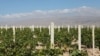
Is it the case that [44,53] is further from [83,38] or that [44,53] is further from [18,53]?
[83,38]

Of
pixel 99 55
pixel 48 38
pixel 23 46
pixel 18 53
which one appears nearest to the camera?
pixel 18 53

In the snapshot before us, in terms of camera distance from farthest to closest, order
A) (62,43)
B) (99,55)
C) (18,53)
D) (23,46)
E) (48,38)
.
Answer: (48,38) → (62,43) → (99,55) → (23,46) → (18,53)

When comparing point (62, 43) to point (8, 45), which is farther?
point (62, 43)

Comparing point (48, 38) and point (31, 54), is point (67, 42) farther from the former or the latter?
point (31, 54)

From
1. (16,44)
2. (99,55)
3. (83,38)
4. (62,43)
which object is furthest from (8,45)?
(83,38)

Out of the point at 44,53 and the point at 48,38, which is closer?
the point at 44,53

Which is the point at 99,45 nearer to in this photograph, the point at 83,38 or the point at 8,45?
the point at 83,38

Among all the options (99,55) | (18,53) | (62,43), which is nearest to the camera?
(18,53)

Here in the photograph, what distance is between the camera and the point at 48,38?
20.7m

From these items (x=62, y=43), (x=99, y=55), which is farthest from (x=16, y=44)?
(x=62, y=43)

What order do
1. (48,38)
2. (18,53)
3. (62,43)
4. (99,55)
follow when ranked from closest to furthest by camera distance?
(18,53), (99,55), (62,43), (48,38)

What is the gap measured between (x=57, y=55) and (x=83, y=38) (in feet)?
28.3

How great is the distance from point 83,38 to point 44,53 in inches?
352

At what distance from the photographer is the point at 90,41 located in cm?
1994
